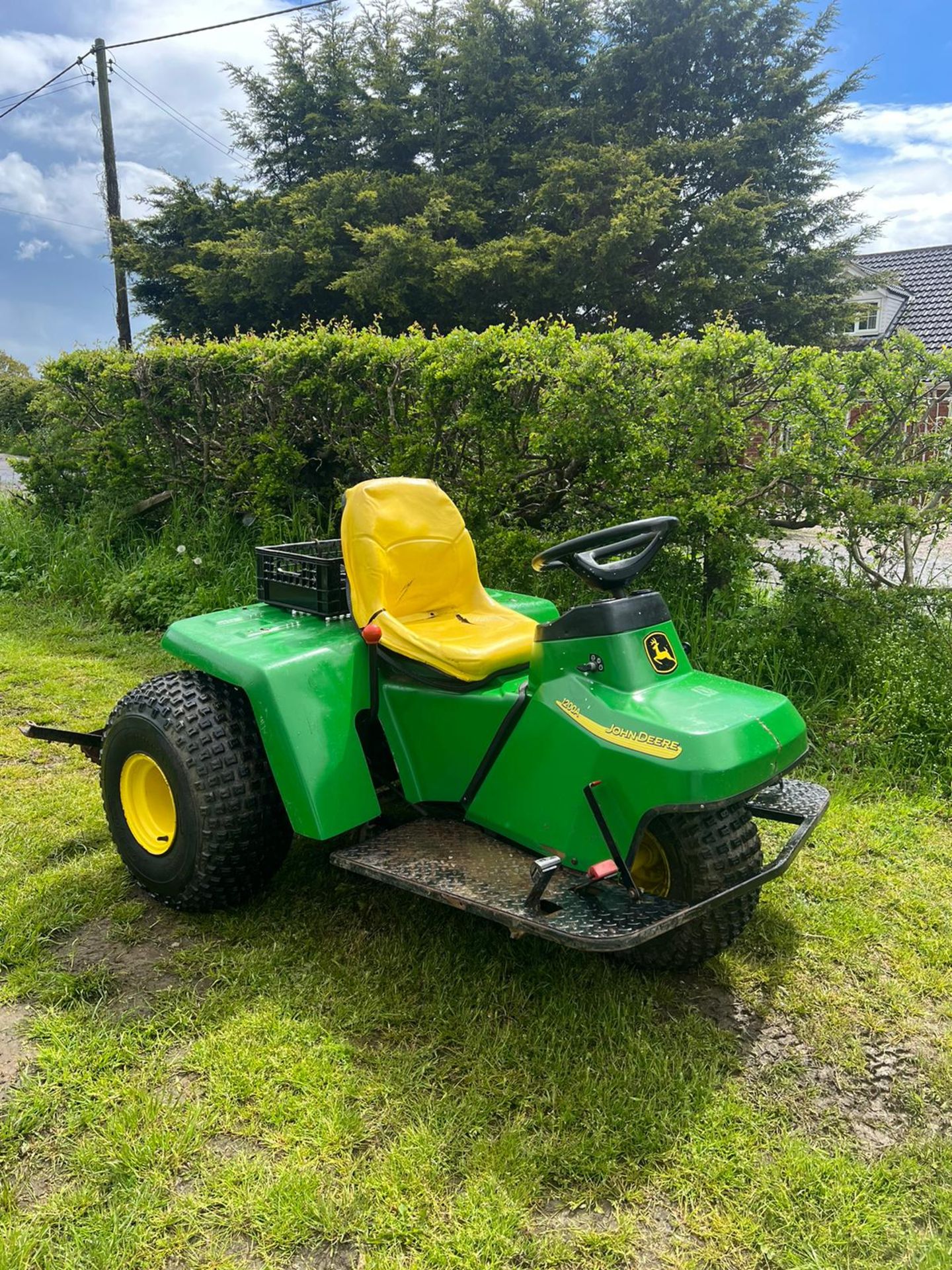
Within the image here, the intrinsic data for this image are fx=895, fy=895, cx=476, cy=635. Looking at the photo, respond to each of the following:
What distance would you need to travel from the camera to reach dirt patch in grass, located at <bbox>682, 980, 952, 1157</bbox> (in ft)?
7.06

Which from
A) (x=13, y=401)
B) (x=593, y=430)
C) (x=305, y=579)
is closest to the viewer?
(x=305, y=579)

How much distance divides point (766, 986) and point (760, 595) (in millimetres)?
2651

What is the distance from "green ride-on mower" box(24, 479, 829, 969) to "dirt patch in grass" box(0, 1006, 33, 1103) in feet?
1.79

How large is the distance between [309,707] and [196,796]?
44cm

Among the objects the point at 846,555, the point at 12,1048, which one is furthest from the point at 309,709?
the point at 846,555

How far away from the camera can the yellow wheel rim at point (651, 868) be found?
2506 mm

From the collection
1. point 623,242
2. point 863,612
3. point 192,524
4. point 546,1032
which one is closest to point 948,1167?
point 546,1032

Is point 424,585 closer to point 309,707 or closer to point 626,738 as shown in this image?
point 309,707

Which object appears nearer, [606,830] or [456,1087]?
[456,1087]

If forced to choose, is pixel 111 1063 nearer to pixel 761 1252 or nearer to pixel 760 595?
pixel 761 1252

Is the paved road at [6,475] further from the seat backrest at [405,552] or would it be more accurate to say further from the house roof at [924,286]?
the house roof at [924,286]

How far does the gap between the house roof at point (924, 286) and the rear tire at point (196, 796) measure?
2117cm

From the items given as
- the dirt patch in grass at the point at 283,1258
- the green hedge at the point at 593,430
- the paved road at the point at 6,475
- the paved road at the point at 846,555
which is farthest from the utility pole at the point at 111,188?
the dirt patch in grass at the point at 283,1258

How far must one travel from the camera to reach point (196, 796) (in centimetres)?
274
